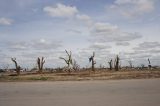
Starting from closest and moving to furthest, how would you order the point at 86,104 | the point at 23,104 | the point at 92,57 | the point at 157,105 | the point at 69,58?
1. the point at 157,105
2. the point at 86,104
3. the point at 23,104
4. the point at 69,58
5. the point at 92,57

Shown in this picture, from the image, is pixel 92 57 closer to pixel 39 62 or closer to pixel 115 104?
pixel 39 62

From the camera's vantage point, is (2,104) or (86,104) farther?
(2,104)

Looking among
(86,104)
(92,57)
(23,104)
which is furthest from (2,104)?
(92,57)

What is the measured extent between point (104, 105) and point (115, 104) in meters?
0.58

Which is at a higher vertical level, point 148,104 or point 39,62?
point 39,62

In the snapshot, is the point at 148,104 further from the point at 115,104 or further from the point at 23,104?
the point at 23,104

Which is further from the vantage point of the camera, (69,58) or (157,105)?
(69,58)

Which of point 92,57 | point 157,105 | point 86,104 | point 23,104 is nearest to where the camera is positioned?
Result: point 157,105

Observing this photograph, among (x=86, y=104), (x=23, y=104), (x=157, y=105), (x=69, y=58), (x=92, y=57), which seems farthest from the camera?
(x=92, y=57)

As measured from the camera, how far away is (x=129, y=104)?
13094 millimetres

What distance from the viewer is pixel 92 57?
6925 centimetres

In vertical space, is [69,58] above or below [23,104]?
above

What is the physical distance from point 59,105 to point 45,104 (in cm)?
89

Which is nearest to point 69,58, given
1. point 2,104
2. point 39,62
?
point 39,62
